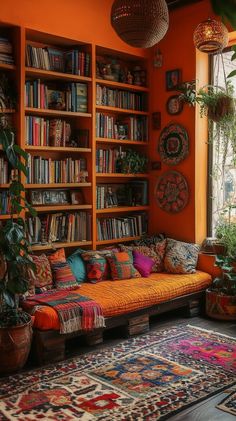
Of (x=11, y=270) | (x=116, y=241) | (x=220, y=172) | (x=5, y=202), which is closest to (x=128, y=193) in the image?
(x=116, y=241)

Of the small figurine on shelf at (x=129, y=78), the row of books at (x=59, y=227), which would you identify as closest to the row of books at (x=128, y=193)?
the row of books at (x=59, y=227)

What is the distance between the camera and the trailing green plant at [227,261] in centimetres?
461

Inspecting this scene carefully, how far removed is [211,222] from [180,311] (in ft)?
3.61

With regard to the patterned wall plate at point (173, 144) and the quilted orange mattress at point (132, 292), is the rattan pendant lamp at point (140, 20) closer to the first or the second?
the quilted orange mattress at point (132, 292)

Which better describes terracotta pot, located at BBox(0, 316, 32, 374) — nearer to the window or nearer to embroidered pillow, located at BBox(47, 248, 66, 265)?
embroidered pillow, located at BBox(47, 248, 66, 265)

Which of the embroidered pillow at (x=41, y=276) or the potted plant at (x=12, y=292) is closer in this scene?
the potted plant at (x=12, y=292)

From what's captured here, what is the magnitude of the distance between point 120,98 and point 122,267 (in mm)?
1939

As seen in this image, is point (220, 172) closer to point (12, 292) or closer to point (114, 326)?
point (114, 326)

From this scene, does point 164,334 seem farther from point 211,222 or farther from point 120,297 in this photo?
point 211,222

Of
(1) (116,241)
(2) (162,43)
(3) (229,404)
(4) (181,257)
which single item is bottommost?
(3) (229,404)

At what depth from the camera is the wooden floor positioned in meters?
2.71

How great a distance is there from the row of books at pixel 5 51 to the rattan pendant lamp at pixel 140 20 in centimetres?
178

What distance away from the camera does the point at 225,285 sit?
464 centimetres

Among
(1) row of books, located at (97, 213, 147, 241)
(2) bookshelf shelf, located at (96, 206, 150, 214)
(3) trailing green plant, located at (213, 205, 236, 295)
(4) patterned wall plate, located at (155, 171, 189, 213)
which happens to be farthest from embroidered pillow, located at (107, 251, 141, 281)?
(4) patterned wall plate, located at (155, 171, 189, 213)
